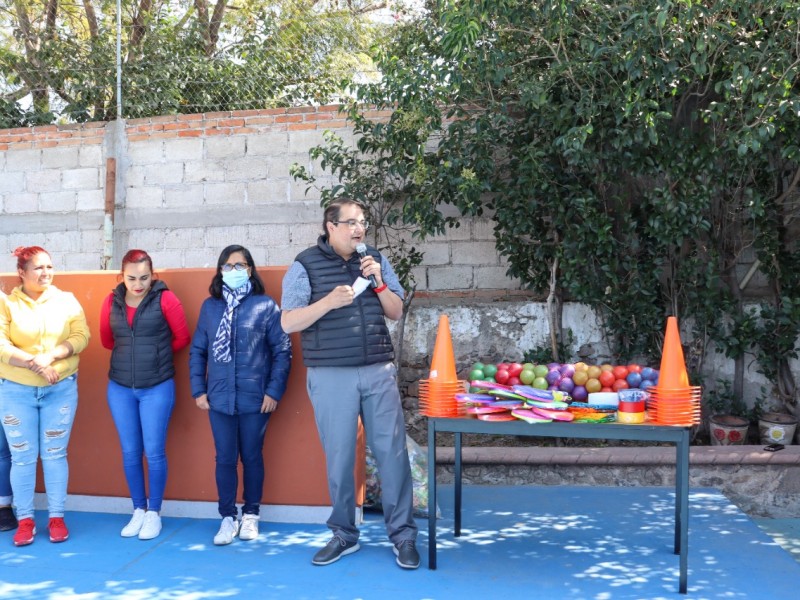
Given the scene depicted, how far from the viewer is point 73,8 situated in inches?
356

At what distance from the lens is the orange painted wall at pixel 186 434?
4656 millimetres

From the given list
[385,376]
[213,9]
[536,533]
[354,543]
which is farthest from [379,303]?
[213,9]

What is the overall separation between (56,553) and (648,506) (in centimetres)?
367

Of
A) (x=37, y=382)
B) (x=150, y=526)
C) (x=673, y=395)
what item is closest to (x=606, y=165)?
(x=673, y=395)

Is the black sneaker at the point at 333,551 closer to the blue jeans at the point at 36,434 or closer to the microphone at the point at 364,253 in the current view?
the microphone at the point at 364,253

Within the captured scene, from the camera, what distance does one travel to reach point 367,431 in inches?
161

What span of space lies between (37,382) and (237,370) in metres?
1.17

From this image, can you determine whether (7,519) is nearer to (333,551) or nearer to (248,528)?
(248,528)

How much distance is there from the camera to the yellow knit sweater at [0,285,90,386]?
431 centimetres

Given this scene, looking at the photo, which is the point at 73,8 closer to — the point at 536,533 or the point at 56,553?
the point at 56,553

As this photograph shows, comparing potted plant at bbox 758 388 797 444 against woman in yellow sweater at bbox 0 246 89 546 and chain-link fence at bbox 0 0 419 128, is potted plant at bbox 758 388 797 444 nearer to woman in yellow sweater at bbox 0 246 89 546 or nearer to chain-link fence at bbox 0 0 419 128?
chain-link fence at bbox 0 0 419 128

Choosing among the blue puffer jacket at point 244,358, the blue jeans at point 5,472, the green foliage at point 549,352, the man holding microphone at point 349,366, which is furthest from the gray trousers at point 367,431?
the green foliage at point 549,352

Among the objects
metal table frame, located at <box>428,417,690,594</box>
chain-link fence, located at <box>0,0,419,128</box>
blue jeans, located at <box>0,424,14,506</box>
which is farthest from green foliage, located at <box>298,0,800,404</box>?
blue jeans, located at <box>0,424,14,506</box>

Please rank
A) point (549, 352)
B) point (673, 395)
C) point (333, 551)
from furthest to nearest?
point (549, 352) < point (333, 551) < point (673, 395)
